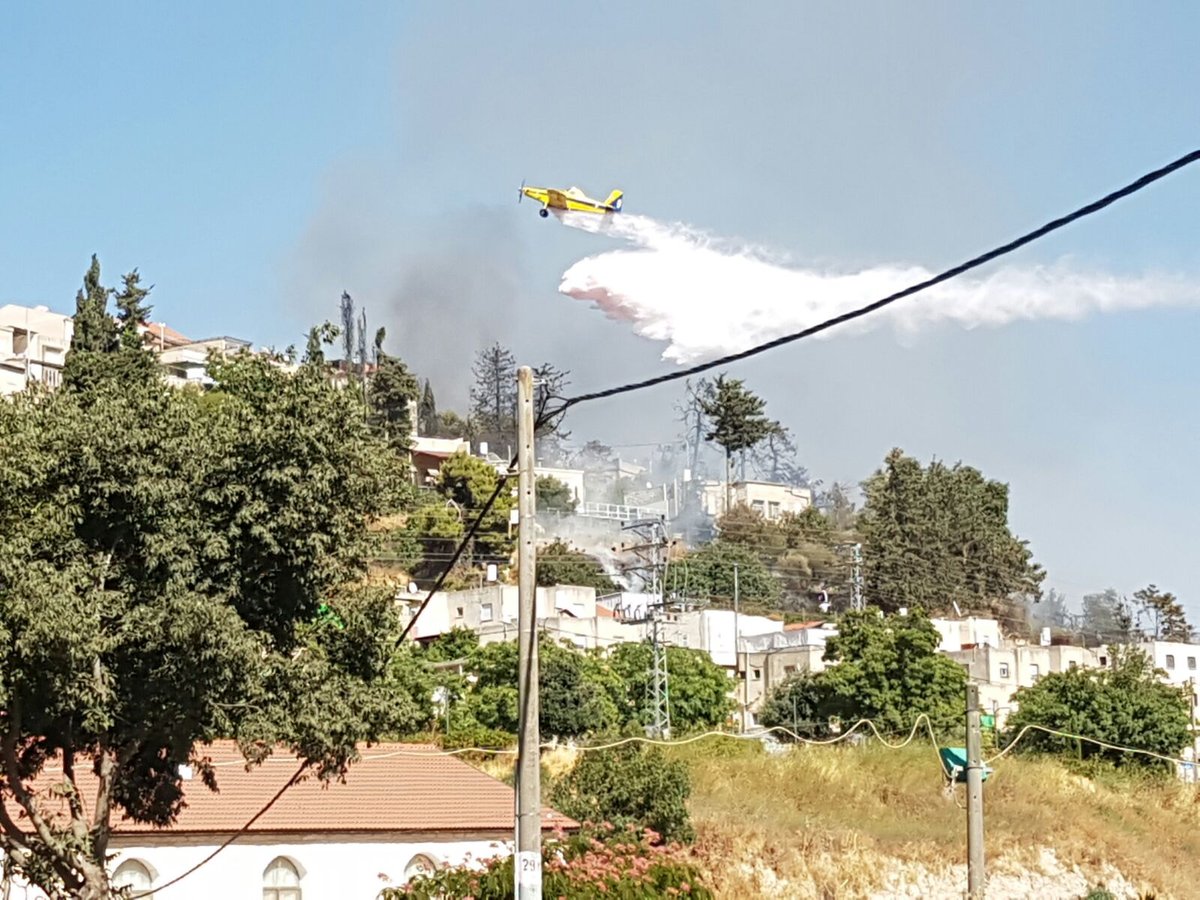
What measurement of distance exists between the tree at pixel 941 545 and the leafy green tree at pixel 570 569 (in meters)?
21.0

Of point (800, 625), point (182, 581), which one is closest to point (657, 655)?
point (182, 581)

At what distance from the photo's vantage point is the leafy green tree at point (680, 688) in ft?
260

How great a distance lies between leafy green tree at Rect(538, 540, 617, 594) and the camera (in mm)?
121938

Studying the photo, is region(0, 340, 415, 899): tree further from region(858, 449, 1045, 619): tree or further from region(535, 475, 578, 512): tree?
region(535, 475, 578, 512): tree

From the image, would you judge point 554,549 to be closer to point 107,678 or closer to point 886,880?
point 886,880

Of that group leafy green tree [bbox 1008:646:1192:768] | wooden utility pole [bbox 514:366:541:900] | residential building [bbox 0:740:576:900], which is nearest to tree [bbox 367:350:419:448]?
leafy green tree [bbox 1008:646:1192:768]

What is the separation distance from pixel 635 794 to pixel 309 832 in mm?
7830

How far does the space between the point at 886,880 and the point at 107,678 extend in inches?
1147

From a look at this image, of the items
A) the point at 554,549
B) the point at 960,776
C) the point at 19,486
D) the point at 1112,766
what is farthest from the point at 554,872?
the point at 554,549

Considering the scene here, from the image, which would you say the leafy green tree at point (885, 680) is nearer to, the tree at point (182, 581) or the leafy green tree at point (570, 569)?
the leafy green tree at point (570, 569)

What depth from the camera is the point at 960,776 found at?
35406mm

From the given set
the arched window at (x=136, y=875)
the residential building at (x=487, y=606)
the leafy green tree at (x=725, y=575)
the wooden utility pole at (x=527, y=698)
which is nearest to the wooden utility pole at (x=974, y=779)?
the wooden utility pole at (x=527, y=698)

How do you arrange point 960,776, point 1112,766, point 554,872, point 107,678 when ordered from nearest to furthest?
point 107,678, point 554,872, point 960,776, point 1112,766

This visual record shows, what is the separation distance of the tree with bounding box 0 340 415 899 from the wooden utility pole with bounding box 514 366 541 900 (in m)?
3.46
